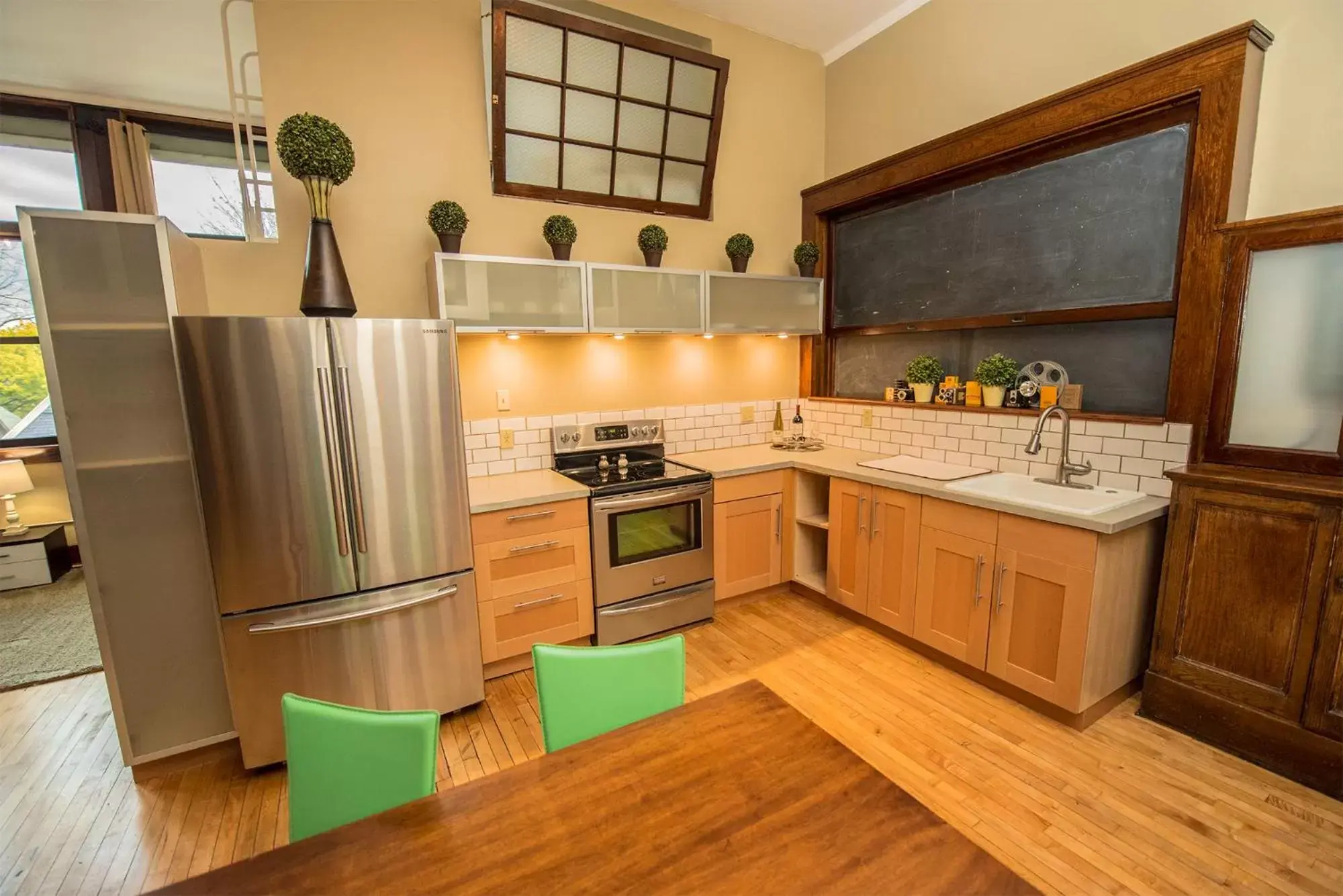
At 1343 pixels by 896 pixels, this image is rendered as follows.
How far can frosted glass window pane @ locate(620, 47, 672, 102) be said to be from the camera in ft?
9.79

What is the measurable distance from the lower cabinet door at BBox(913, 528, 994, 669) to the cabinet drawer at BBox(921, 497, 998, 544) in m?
0.02

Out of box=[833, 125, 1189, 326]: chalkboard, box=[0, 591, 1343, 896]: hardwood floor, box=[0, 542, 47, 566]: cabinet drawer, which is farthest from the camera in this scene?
box=[0, 542, 47, 566]: cabinet drawer

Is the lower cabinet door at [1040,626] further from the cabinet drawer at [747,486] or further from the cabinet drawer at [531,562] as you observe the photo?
the cabinet drawer at [531,562]

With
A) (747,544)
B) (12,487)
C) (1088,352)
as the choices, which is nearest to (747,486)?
(747,544)

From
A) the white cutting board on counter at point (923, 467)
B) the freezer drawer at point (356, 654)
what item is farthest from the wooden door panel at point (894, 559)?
the freezer drawer at point (356, 654)

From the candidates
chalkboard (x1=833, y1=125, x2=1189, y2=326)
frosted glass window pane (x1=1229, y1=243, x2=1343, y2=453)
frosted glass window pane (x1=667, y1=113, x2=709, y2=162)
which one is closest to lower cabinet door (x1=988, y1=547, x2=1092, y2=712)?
frosted glass window pane (x1=1229, y1=243, x2=1343, y2=453)

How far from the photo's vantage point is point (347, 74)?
2566 mm

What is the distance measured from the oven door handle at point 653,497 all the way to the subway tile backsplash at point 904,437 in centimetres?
61

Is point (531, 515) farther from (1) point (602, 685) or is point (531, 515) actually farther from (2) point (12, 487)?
(2) point (12, 487)

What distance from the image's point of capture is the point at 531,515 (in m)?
2.61

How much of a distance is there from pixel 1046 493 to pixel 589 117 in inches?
114

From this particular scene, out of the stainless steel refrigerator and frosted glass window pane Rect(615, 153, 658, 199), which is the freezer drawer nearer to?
the stainless steel refrigerator

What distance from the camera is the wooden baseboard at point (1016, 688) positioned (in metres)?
2.27

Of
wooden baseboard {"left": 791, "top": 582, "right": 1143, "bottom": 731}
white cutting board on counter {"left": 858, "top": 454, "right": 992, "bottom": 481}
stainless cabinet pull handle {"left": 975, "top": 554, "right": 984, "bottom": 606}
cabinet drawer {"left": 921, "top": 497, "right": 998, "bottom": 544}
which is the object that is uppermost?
white cutting board on counter {"left": 858, "top": 454, "right": 992, "bottom": 481}
